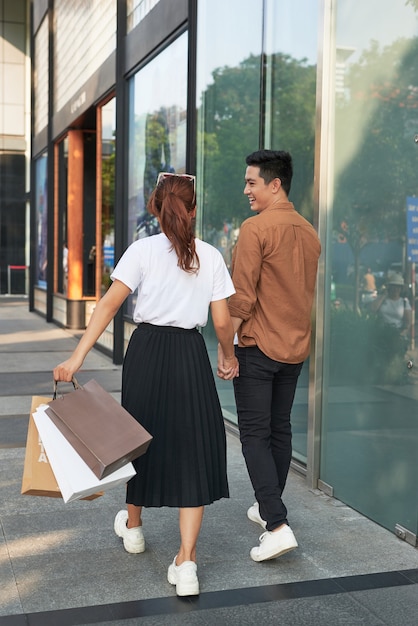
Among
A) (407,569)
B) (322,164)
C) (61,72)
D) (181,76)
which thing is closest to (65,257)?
(61,72)

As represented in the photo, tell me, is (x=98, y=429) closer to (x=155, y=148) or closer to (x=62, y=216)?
(x=155, y=148)

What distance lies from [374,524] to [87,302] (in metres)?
12.1

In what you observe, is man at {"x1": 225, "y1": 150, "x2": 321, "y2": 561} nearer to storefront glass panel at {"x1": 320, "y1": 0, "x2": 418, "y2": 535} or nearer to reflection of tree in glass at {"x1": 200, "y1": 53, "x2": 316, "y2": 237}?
storefront glass panel at {"x1": 320, "y1": 0, "x2": 418, "y2": 535}

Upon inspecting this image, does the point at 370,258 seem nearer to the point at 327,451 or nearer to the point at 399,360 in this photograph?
the point at 399,360

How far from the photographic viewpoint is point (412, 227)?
4414 mm

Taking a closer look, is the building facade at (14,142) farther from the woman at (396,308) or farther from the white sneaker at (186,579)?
the white sneaker at (186,579)

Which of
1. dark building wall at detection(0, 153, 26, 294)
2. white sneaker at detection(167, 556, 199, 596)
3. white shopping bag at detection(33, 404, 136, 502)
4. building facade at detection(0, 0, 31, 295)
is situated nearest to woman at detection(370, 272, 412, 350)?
white sneaker at detection(167, 556, 199, 596)

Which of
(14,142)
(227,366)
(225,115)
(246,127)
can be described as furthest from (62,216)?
(227,366)

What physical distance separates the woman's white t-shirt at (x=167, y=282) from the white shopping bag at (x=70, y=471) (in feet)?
2.12

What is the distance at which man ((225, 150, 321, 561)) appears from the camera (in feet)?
14.0

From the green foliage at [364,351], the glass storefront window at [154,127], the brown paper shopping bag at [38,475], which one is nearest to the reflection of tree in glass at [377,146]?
the green foliage at [364,351]

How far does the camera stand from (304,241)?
4375 millimetres

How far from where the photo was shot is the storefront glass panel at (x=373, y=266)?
448 cm

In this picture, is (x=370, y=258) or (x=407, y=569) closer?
(x=407, y=569)
